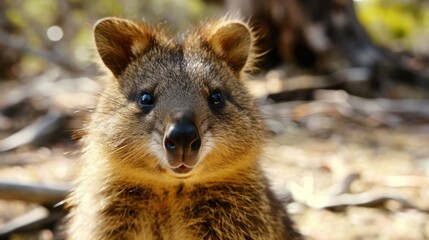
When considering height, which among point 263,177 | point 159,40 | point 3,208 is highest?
point 159,40

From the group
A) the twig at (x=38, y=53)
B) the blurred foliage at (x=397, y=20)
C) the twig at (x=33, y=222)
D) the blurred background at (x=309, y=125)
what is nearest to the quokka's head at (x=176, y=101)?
the blurred background at (x=309, y=125)

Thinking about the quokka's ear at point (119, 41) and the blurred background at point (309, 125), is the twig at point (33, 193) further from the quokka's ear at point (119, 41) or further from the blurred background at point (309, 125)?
the quokka's ear at point (119, 41)

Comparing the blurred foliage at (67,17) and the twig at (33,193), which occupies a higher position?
the blurred foliage at (67,17)

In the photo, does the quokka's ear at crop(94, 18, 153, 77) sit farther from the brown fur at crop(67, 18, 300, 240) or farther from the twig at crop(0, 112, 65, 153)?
the twig at crop(0, 112, 65, 153)

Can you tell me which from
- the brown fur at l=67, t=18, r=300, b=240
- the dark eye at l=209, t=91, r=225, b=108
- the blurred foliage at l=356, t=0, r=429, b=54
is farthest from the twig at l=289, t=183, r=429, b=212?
the blurred foliage at l=356, t=0, r=429, b=54

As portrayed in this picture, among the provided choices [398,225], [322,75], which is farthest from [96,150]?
[322,75]

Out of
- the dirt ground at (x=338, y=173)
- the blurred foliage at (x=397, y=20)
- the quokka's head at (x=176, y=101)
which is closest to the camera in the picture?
the quokka's head at (x=176, y=101)

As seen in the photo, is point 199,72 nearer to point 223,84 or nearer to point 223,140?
point 223,84
